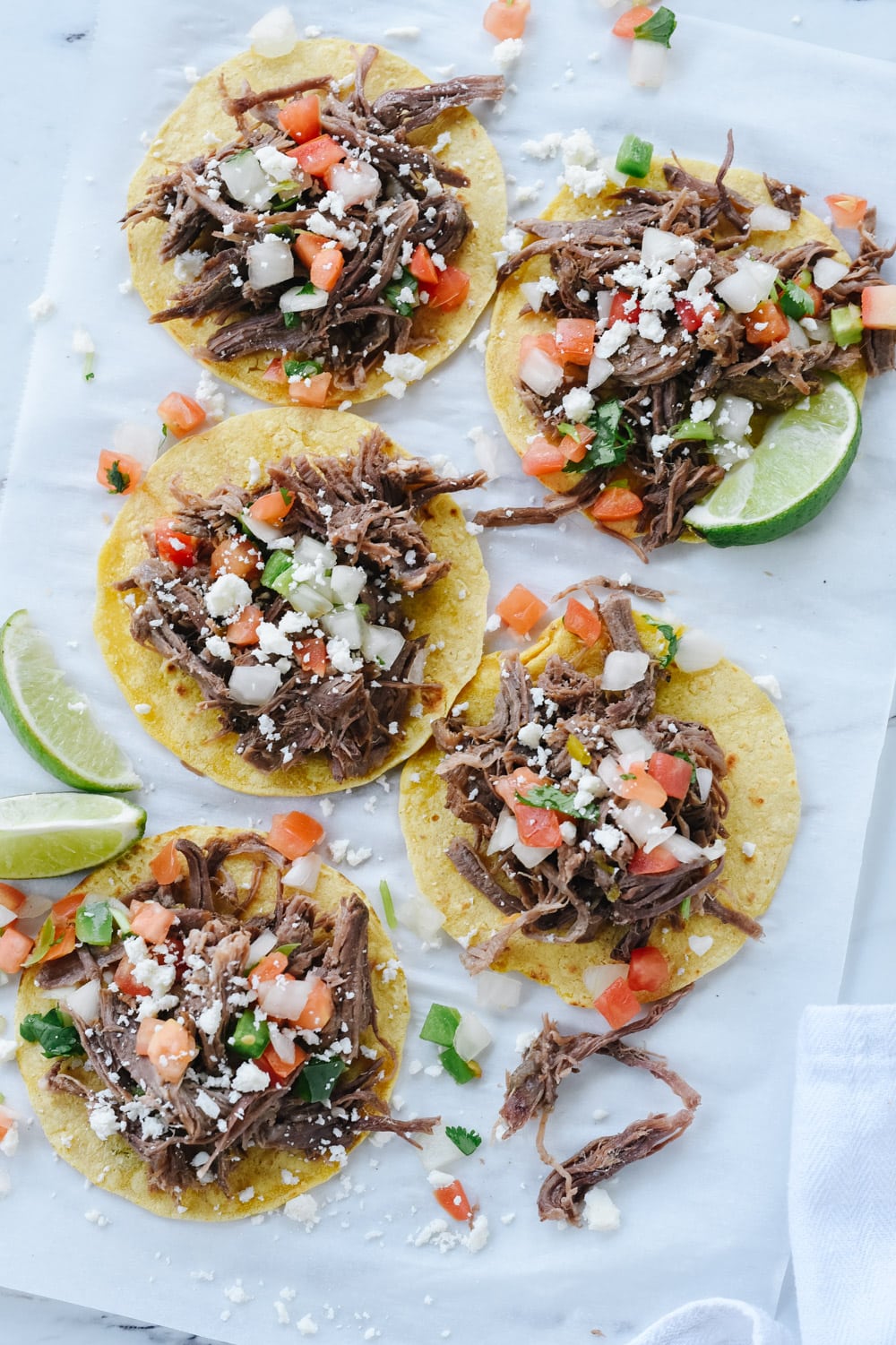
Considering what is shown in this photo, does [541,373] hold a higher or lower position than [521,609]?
higher

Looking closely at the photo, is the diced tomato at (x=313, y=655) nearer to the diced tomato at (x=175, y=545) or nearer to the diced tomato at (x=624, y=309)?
the diced tomato at (x=175, y=545)

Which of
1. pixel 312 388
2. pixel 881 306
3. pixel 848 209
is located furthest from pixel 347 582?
pixel 848 209

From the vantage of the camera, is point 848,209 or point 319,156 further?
point 848,209

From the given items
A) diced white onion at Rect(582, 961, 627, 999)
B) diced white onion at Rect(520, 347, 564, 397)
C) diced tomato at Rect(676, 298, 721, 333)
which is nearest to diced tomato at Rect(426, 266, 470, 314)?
diced white onion at Rect(520, 347, 564, 397)

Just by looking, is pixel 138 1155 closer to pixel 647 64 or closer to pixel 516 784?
pixel 516 784

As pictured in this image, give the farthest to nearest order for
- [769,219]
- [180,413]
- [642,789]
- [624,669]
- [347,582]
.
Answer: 1. [180,413]
2. [769,219]
3. [624,669]
4. [347,582]
5. [642,789]

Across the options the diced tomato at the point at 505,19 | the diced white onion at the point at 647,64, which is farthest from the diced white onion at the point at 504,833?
the diced tomato at the point at 505,19

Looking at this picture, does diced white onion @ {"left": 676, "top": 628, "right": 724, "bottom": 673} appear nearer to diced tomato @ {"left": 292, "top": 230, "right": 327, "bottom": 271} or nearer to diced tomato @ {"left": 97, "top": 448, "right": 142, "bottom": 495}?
diced tomato @ {"left": 292, "top": 230, "right": 327, "bottom": 271}
